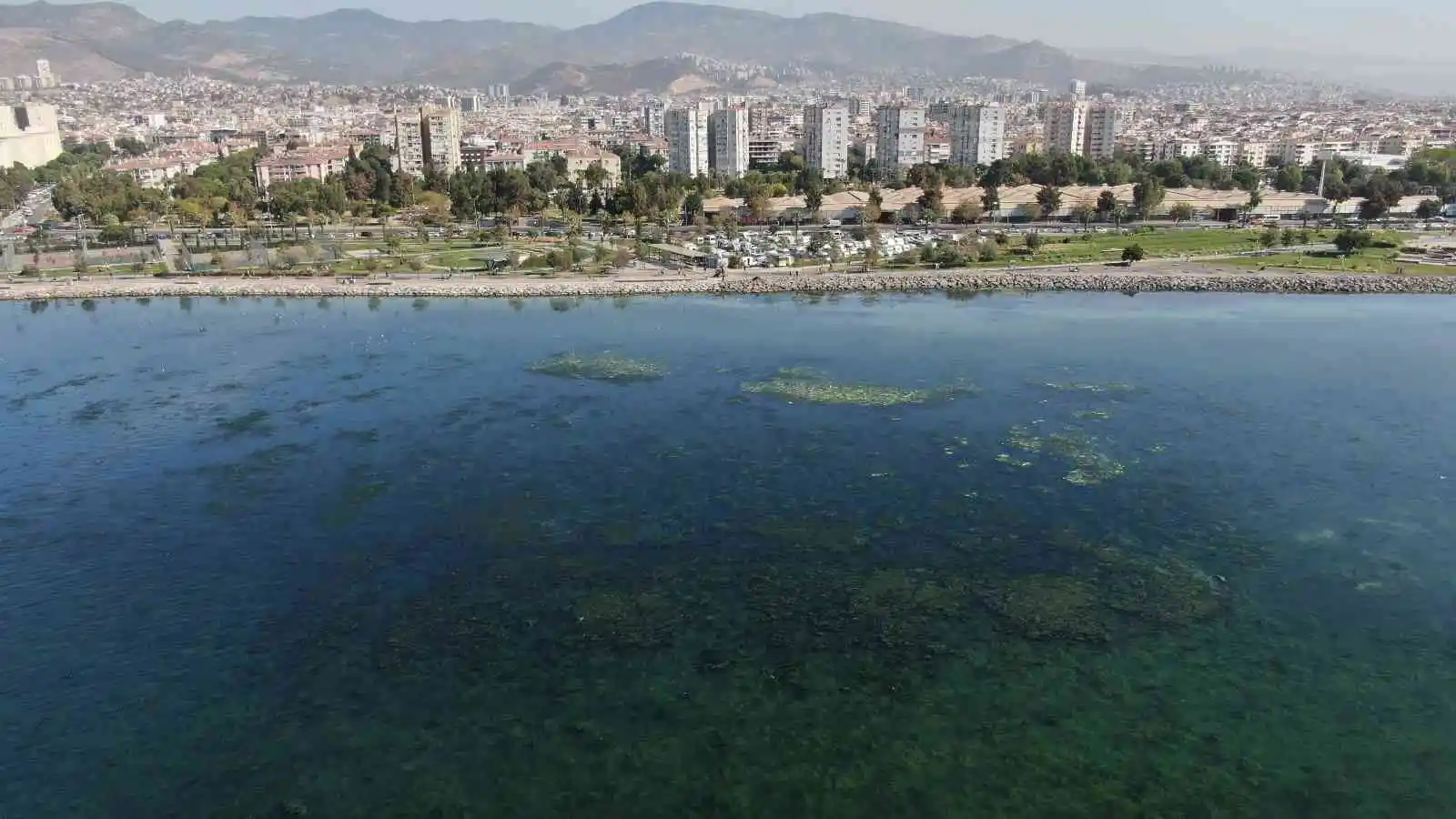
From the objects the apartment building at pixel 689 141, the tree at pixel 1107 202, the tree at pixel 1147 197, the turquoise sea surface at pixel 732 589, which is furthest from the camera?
the apartment building at pixel 689 141

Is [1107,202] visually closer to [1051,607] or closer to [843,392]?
[843,392]

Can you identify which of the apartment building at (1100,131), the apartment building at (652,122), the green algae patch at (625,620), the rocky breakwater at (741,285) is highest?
the apartment building at (652,122)

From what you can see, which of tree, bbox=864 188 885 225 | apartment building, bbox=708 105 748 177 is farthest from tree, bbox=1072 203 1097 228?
apartment building, bbox=708 105 748 177

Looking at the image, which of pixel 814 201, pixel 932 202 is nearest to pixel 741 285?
pixel 814 201

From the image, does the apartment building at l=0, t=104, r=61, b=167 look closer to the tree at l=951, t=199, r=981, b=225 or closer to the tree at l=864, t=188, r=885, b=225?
the tree at l=864, t=188, r=885, b=225

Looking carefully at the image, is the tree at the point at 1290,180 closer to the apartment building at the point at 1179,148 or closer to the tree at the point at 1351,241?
the tree at the point at 1351,241

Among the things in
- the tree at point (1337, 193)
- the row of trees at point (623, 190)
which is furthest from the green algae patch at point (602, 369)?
the tree at point (1337, 193)
